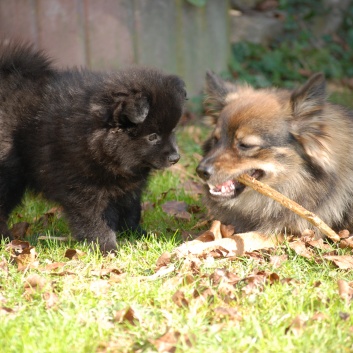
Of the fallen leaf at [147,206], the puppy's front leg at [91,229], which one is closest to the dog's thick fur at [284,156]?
the puppy's front leg at [91,229]

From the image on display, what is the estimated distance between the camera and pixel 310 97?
4.45m

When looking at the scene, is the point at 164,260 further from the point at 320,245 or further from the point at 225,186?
the point at 320,245

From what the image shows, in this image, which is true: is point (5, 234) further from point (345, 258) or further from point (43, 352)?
point (345, 258)

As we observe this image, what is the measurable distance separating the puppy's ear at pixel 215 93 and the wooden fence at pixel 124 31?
9.55 ft

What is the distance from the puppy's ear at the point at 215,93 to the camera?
16.2 feet

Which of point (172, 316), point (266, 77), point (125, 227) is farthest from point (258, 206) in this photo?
point (266, 77)

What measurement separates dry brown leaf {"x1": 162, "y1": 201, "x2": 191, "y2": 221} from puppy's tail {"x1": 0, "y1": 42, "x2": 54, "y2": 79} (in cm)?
154

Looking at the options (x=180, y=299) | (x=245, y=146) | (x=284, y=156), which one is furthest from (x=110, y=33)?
(x=180, y=299)

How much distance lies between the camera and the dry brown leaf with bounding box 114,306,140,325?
3510 millimetres

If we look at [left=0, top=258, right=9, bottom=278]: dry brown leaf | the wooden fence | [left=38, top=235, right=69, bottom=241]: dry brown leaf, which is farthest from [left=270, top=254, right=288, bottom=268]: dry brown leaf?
the wooden fence

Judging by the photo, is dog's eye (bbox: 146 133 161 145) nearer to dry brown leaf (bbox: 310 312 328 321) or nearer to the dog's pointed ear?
the dog's pointed ear

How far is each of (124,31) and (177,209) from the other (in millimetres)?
3318

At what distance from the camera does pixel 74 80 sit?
492cm

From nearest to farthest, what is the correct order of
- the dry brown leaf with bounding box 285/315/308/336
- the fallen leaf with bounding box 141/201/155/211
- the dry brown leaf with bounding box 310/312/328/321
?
the dry brown leaf with bounding box 285/315/308/336
the dry brown leaf with bounding box 310/312/328/321
the fallen leaf with bounding box 141/201/155/211
